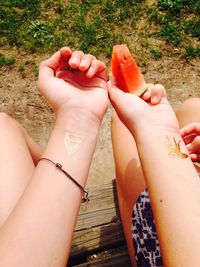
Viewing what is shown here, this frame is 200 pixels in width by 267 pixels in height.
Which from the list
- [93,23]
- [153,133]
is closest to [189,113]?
[153,133]

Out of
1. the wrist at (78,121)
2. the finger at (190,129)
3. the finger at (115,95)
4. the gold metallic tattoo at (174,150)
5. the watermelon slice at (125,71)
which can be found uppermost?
the watermelon slice at (125,71)

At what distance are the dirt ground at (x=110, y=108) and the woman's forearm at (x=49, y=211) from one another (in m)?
2.20

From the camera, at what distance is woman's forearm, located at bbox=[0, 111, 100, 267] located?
162 cm

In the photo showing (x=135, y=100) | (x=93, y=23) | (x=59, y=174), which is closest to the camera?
(x=59, y=174)

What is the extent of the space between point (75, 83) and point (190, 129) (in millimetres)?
863

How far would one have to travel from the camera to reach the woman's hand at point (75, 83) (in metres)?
2.12

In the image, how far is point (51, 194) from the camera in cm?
176

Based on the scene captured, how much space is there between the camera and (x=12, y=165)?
2359 millimetres

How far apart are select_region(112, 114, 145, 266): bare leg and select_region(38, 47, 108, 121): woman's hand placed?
54 cm

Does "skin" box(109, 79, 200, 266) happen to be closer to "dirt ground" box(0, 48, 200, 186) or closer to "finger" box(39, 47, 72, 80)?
"finger" box(39, 47, 72, 80)

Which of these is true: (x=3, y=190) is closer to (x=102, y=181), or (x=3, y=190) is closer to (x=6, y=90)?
(x=102, y=181)

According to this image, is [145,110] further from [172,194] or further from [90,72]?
[172,194]

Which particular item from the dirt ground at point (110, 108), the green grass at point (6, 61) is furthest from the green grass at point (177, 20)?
the green grass at point (6, 61)

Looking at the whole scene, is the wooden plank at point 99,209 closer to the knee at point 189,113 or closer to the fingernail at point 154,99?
the knee at point 189,113
